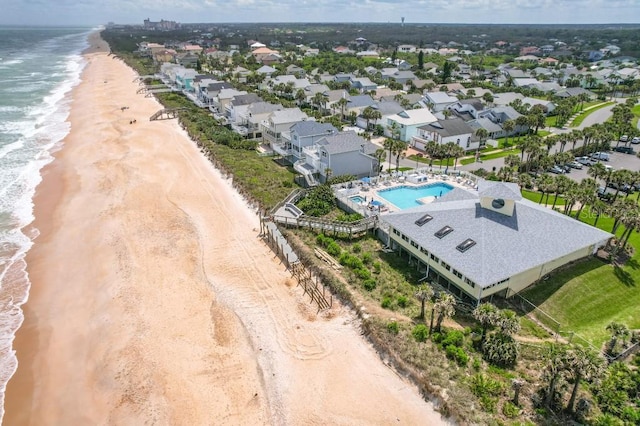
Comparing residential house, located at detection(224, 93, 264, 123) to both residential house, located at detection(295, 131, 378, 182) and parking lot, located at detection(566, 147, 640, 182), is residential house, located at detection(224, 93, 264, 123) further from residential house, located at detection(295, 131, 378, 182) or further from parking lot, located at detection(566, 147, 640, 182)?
parking lot, located at detection(566, 147, 640, 182)

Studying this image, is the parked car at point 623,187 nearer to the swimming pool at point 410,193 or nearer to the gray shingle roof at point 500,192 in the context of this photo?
the swimming pool at point 410,193

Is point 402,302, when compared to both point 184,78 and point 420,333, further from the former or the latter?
point 184,78

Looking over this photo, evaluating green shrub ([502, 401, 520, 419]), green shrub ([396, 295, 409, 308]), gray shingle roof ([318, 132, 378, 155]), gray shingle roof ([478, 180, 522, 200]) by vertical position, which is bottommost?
green shrub ([502, 401, 520, 419])

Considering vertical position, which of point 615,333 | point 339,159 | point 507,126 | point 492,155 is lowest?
point 492,155

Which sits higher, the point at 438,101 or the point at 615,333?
the point at 438,101

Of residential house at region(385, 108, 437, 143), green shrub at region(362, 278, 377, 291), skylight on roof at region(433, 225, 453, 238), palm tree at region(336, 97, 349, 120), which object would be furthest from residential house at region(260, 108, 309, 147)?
skylight on roof at region(433, 225, 453, 238)

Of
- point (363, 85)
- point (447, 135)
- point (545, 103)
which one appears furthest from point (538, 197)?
point (363, 85)

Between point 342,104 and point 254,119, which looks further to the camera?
point 342,104

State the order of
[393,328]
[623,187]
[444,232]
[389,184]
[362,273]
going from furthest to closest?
[389,184] < [623,187] < [362,273] < [444,232] < [393,328]
